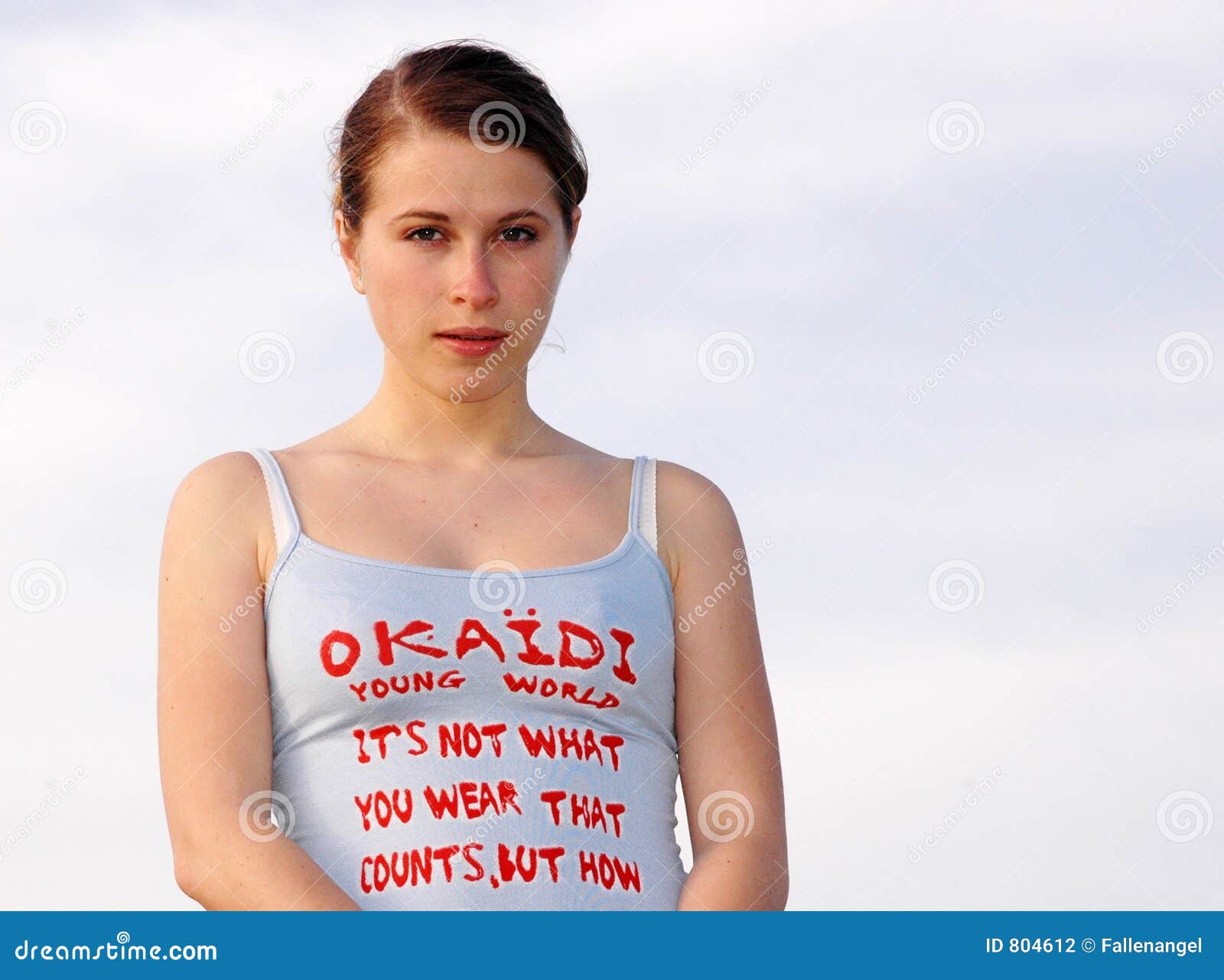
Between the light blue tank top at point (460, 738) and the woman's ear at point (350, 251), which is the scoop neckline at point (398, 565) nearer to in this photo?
the light blue tank top at point (460, 738)

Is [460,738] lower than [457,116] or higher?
lower

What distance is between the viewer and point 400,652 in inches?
140

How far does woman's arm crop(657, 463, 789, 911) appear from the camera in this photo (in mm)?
3625

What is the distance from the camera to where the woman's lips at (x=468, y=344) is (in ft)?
12.4

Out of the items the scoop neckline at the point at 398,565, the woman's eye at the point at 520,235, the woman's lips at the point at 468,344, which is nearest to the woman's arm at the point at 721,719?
the scoop neckline at the point at 398,565

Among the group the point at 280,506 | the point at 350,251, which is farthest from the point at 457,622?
the point at 350,251

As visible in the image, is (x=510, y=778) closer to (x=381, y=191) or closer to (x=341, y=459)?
(x=341, y=459)

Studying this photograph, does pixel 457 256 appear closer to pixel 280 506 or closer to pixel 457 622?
pixel 280 506

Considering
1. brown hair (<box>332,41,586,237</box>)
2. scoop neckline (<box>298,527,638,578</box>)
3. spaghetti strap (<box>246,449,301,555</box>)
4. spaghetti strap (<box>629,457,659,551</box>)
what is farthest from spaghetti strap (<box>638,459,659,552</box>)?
spaghetti strap (<box>246,449,301,555</box>)

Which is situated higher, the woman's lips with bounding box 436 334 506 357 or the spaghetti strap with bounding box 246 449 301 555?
the woman's lips with bounding box 436 334 506 357

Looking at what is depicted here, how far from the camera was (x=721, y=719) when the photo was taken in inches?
148

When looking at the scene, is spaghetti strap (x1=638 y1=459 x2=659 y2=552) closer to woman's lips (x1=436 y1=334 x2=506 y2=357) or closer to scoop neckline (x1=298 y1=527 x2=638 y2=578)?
scoop neckline (x1=298 y1=527 x2=638 y2=578)

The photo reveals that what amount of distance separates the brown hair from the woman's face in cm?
4

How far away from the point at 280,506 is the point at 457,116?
0.84 m
